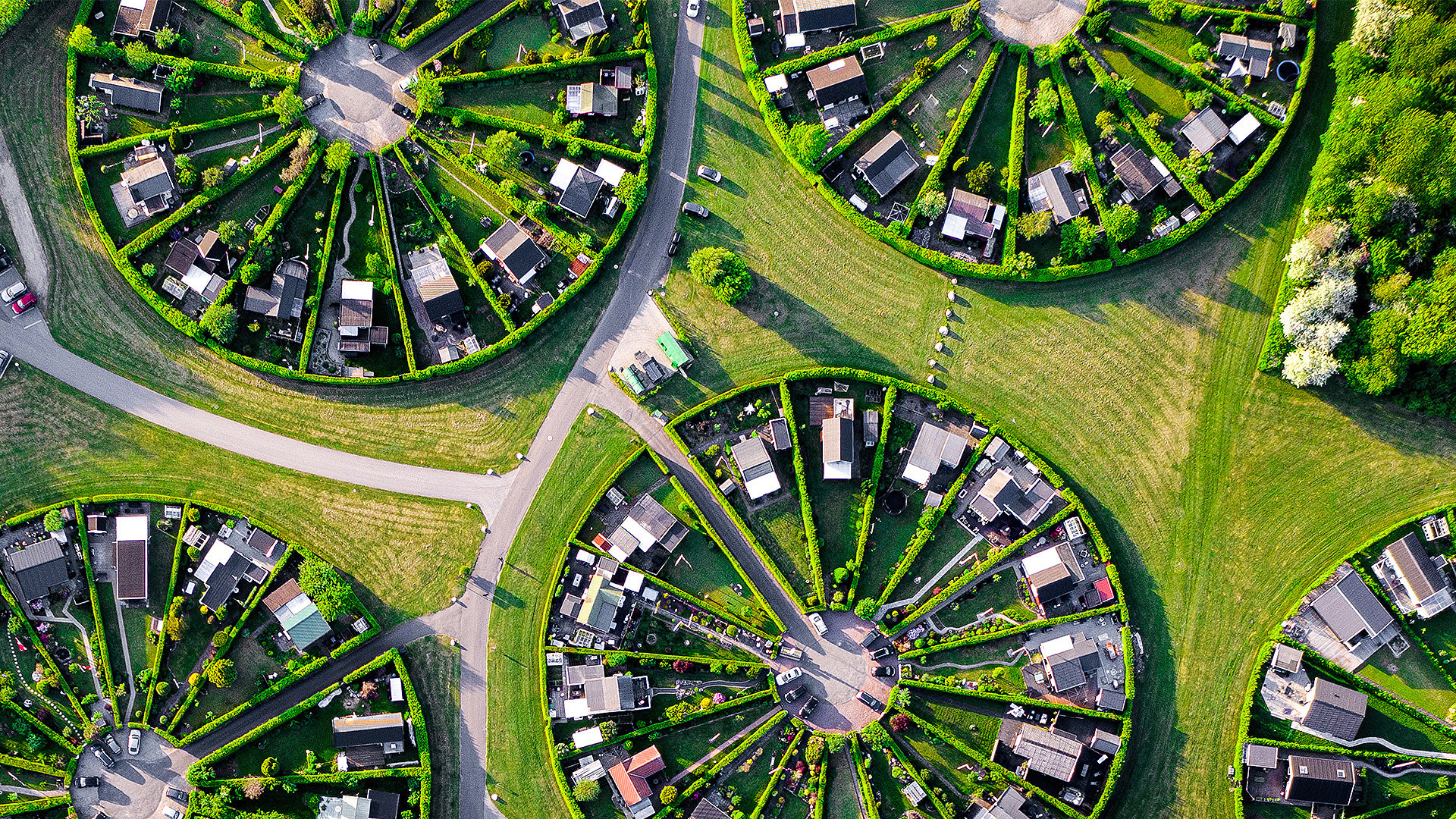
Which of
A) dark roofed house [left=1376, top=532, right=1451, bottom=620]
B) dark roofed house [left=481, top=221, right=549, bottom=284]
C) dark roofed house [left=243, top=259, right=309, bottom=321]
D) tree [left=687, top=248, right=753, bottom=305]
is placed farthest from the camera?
dark roofed house [left=481, top=221, right=549, bottom=284]

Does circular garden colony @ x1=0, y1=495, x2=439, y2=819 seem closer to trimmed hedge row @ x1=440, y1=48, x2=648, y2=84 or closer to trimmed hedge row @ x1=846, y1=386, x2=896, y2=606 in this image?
trimmed hedge row @ x1=846, y1=386, x2=896, y2=606

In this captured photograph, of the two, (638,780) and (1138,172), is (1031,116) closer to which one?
(1138,172)

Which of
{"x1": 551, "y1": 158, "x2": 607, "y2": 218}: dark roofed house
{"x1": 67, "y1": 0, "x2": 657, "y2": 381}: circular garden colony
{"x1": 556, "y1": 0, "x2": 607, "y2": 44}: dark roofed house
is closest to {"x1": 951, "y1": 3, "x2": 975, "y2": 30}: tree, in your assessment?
{"x1": 67, "y1": 0, "x2": 657, "y2": 381}: circular garden colony

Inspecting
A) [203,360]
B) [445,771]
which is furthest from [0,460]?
[445,771]

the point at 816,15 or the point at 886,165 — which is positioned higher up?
the point at 816,15

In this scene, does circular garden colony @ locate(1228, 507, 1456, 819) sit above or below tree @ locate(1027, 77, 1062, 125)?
below

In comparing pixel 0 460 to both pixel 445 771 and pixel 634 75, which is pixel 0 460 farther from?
pixel 634 75

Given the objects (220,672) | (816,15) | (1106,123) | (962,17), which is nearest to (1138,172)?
(1106,123)
